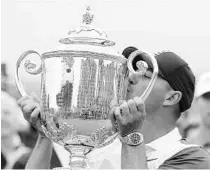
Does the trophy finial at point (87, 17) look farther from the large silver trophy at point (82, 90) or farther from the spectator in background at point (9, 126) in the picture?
the spectator in background at point (9, 126)

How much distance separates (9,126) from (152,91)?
2.60 m

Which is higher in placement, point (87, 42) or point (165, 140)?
point (87, 42)

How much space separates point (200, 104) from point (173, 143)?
1.65m

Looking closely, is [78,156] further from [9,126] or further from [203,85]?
[9,126]

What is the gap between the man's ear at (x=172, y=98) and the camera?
2730mm

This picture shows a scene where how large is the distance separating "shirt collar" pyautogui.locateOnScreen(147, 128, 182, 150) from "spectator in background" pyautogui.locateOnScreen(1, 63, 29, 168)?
7.67ft

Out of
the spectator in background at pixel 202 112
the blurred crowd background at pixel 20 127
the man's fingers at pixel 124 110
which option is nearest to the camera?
the man's fingers at pixel 124 110

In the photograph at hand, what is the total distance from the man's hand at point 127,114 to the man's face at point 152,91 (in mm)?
479

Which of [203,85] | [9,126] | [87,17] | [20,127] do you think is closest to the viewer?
[87,17]

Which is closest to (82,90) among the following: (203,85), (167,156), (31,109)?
(31,109)

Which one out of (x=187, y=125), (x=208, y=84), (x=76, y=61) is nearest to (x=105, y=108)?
(x=76, y=61)

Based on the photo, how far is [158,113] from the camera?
2770 mm

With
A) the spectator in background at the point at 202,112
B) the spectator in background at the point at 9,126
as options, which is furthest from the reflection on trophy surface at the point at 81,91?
the spectator in background at the point at 9,126

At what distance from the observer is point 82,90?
7.16 feet
